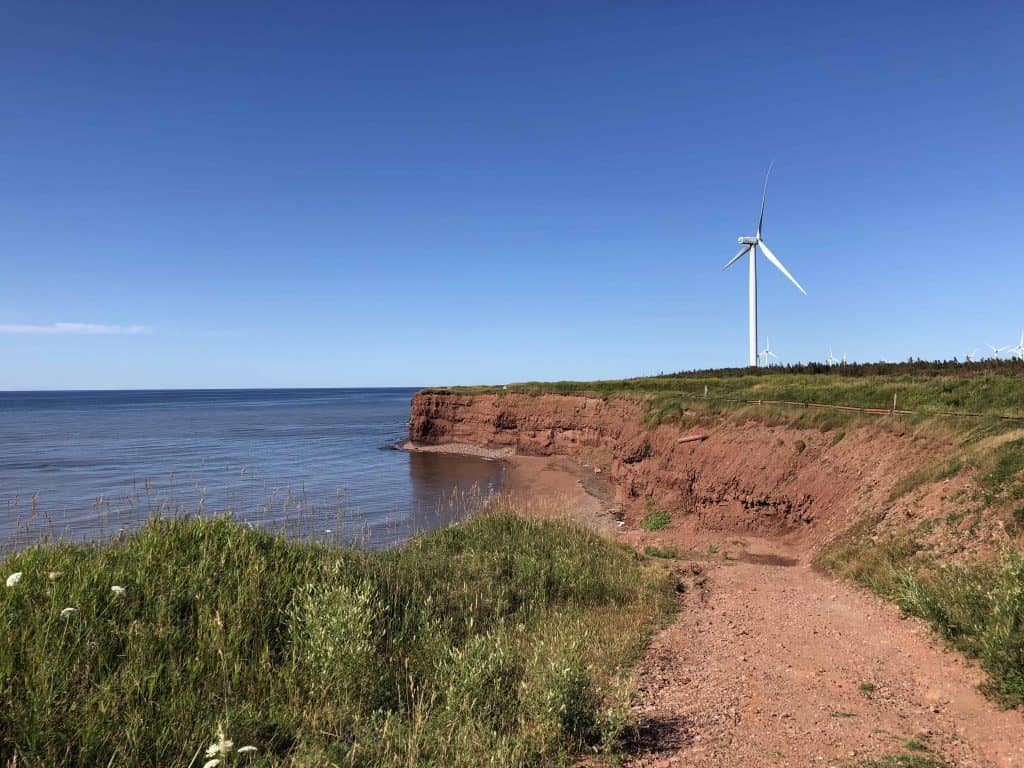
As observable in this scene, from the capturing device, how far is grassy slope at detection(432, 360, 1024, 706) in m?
7.80

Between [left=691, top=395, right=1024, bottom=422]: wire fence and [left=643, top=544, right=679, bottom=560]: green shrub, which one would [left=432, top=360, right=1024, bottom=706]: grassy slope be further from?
[left=643, top=544, right=679, bottom=560]: green shrub

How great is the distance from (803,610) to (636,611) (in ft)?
11.8

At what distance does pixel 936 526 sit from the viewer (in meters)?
13.3

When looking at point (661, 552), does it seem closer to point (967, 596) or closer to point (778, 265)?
point (967, 596)

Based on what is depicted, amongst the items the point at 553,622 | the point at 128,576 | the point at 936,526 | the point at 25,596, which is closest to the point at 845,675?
the point at 553,622

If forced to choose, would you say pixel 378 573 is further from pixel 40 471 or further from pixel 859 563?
pixel 40 471

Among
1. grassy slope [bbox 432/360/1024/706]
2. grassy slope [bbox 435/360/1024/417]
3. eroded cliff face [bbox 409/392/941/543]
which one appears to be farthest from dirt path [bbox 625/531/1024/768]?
grassy slope [bbox 435/360/1024/417]

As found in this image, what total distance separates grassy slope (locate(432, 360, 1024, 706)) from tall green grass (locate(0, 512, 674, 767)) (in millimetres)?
4885

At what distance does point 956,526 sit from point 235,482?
35476mm

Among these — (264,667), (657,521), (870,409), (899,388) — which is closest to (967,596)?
(264,667)

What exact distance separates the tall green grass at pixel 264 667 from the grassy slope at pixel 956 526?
16.0ft

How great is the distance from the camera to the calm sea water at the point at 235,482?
2155cm

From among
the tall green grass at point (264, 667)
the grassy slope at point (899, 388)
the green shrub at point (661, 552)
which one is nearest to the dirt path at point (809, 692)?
the tall green grass at point (264, 667)

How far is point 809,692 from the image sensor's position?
7.46m
